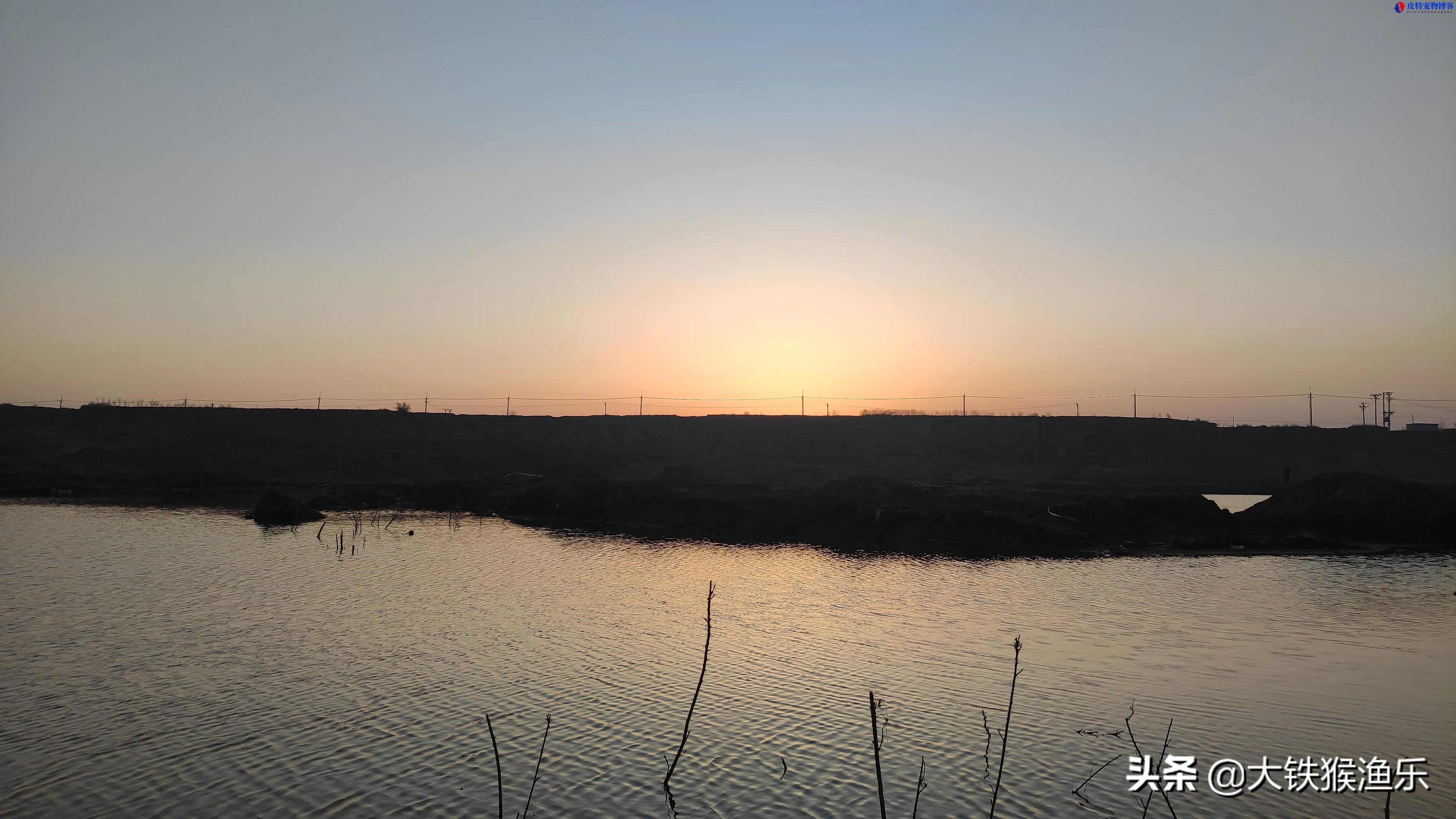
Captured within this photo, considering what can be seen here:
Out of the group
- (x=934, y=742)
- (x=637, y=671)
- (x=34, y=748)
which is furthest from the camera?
(x=637, y=671)

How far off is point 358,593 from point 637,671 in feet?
39.3

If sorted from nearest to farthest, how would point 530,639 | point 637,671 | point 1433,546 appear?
point 637,671 → point 530,639 → point 1433,546

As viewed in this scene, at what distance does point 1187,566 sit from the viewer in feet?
103

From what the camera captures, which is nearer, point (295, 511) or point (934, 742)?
point (934, 742)

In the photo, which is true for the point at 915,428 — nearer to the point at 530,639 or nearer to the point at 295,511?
the point at 295,511

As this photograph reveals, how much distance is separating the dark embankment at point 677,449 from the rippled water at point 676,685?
1571 inches

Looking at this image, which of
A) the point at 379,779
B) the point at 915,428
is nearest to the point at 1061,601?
the point at 379,779

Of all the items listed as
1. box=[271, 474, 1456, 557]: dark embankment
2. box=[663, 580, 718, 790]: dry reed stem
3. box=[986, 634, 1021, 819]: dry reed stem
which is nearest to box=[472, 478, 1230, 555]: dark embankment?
box=[271, 474, 1456, 557]: dark embankment

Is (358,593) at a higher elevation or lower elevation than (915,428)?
lower

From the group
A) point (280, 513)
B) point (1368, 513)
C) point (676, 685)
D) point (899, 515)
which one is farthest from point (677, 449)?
point (676, 685)

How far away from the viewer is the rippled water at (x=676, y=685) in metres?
10.9

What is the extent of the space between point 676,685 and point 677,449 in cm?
7769

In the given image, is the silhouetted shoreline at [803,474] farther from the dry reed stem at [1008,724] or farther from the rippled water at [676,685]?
the dry reed stem at [1008,724]

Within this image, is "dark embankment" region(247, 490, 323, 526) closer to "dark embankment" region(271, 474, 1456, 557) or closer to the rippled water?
"dark embankment" region(271, 474, 1456, 557)
